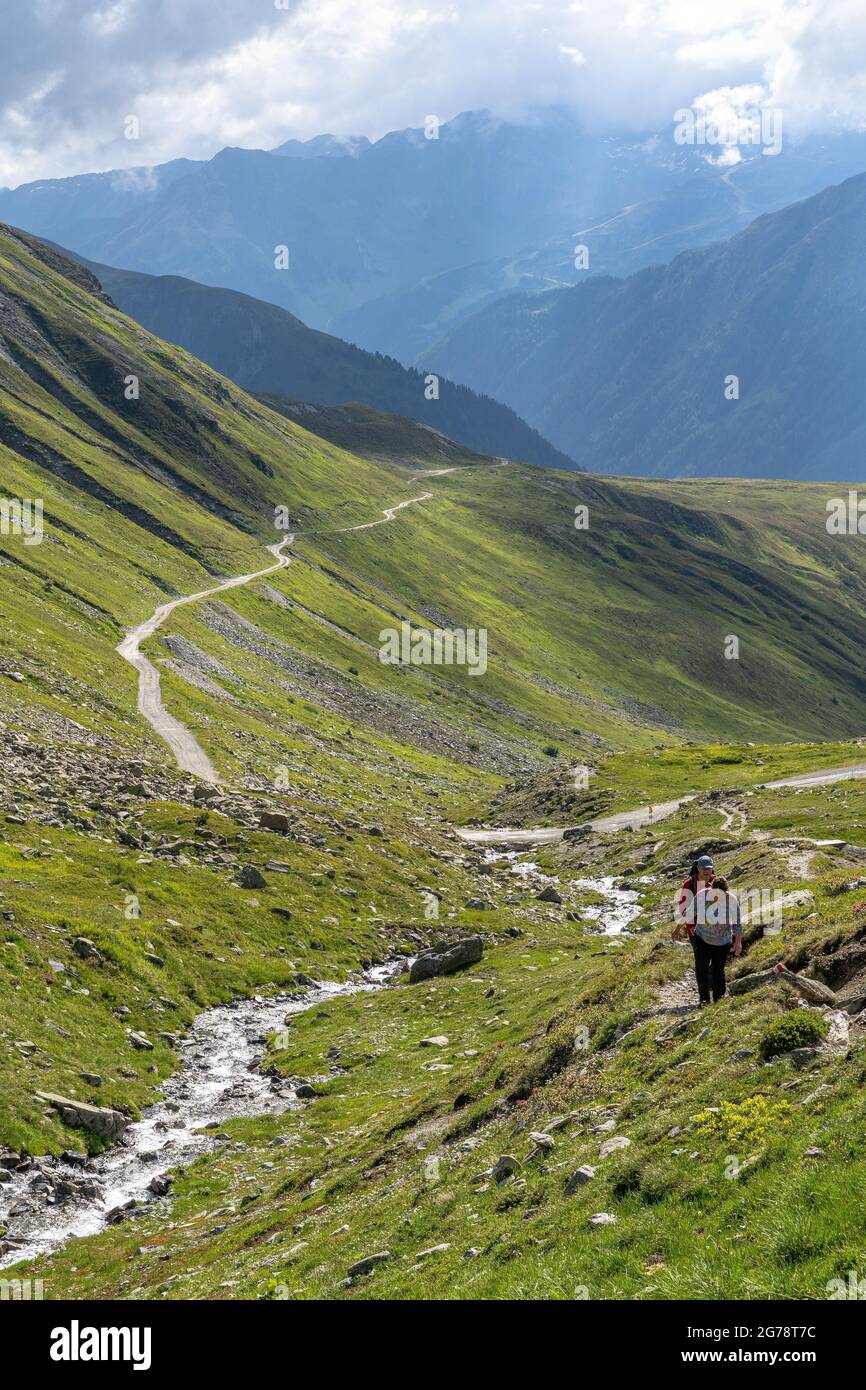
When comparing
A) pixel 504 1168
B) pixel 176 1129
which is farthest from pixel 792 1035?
pixel 176 1129

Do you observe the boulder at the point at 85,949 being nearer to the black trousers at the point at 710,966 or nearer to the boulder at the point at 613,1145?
the black trousers at the point at 710,966

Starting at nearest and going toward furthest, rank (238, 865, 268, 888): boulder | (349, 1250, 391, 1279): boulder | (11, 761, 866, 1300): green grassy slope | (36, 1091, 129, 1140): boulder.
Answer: (11, 761, 866, 1300): green grassy slope, (349, 1250, 391, 1279): boulder, (36, 1091, 129, 1140): boulder, (238, 865, 268, 888): boulder

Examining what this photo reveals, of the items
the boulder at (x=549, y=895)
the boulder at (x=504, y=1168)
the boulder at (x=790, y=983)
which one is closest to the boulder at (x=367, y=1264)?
the boulder at (x=504, y=1168)

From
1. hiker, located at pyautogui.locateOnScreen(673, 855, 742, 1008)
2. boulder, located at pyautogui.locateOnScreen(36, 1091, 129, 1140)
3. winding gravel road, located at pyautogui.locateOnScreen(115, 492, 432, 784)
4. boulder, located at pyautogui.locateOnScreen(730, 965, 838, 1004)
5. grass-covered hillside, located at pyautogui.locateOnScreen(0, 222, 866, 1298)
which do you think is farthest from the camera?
winding gravel road, located at pyautogui.locateOnScreen(115, 492, 432, 784)

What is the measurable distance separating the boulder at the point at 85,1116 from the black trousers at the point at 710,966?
623 inches

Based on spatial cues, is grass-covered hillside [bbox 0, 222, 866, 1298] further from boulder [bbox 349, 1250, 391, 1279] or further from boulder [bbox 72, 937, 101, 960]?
boulder [bbox 349, 1250, 391, 1279]

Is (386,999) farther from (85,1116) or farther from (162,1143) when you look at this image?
(85,1116)

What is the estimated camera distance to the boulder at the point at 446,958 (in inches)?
1801

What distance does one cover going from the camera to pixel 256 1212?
23.4 metres

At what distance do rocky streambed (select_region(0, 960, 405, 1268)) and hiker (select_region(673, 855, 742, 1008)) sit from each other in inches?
556

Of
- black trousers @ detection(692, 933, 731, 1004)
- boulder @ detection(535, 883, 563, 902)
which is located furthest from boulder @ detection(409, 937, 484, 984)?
black trousers @ detection(692, 933, 731, 1004)

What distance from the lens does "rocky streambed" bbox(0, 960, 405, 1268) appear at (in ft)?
76.5
